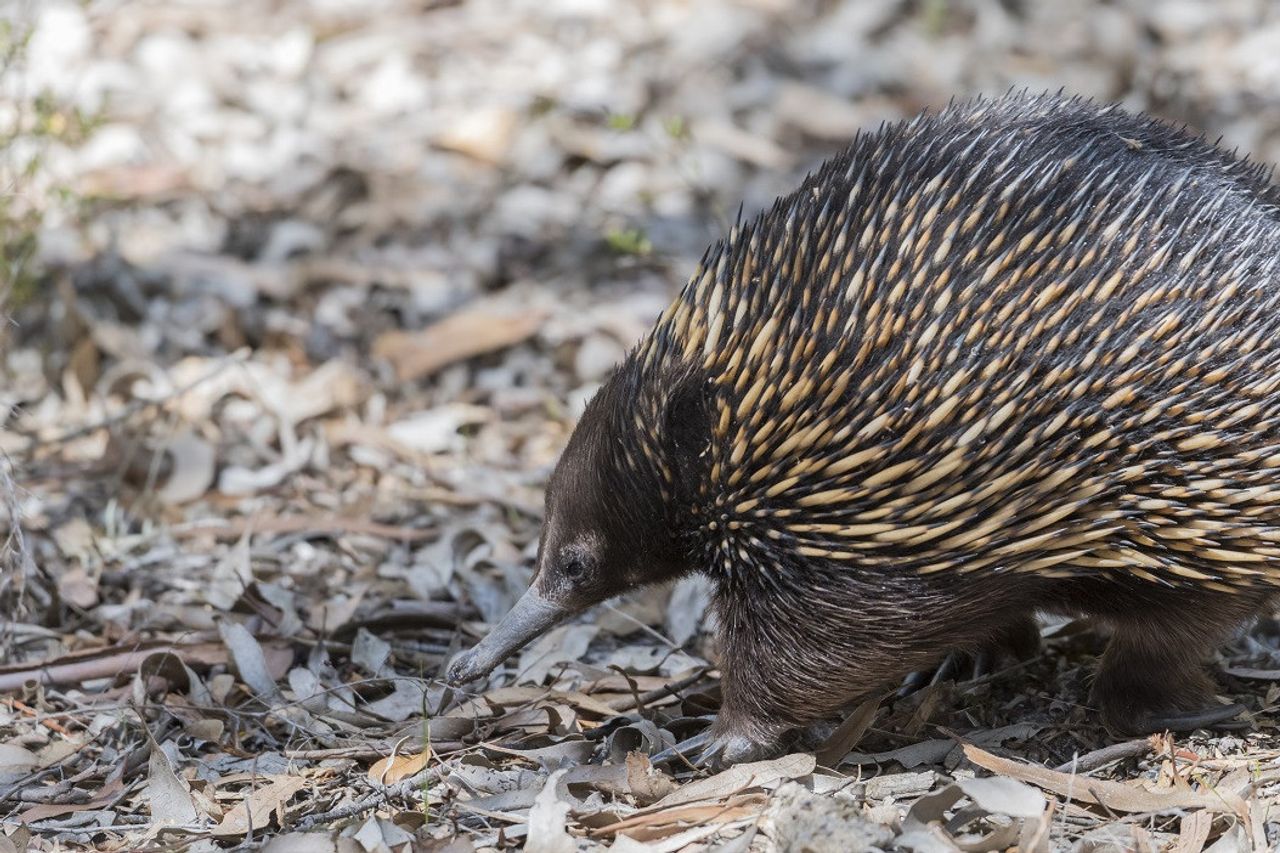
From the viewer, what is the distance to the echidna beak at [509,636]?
4.25 m

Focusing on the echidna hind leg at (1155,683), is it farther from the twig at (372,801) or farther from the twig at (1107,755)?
the twig at (372,801)

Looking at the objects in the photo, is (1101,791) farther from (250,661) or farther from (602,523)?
(250,661)

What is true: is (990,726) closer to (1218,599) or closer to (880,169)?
(1218,599)

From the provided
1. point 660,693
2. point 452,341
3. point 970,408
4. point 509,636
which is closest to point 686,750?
point 660,693

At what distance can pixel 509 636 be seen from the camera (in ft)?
14.2

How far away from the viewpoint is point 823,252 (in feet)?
12.8

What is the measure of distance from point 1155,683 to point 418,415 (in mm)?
3402

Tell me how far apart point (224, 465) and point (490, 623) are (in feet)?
5.25

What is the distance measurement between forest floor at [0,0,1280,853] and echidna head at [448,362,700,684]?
0.94ft

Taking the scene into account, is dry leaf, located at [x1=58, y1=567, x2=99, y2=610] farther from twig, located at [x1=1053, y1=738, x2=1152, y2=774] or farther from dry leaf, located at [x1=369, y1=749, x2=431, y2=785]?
twig, located at [x1=1053, y1=738, x2=1152, y2=774]

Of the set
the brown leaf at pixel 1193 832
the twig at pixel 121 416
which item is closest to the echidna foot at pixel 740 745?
the brown leaf at pixel 1193 832

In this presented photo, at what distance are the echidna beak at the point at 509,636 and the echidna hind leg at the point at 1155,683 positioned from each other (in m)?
1.50

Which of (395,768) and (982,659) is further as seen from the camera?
(982,659)

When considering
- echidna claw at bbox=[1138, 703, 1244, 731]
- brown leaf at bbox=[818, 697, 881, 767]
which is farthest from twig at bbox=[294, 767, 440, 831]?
echidna claw at bbox=[1138, 703, 1244, 731]
